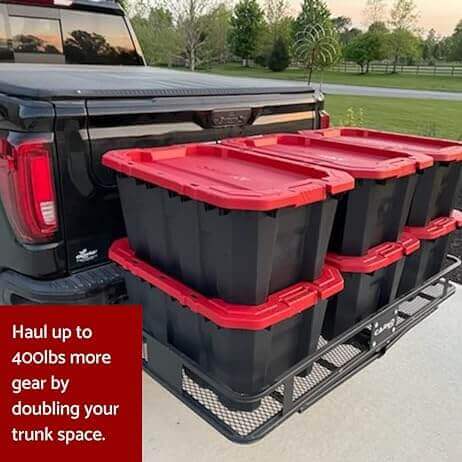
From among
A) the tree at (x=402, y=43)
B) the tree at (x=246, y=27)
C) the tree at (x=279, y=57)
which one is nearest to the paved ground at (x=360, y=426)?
the tree at (x=279, y=57)

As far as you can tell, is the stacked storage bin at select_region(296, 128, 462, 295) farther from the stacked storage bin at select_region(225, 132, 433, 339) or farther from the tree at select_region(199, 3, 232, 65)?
the tree at select_region(199, 3, 232, 65)

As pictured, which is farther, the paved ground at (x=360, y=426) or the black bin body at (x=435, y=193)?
the black bin body at (x=435, y=193)

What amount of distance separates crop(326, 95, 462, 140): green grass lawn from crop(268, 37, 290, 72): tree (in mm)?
25604

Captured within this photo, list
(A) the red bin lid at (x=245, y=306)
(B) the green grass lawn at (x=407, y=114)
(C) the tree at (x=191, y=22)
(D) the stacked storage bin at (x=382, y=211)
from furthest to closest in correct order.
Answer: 1. (C) the tree at (x=191, y=22)
2. (B) the green grass lawn at (x=407, y=114)
3. (D) the stacked storage bin at (x=382, y=211)
4. (A) the red bin lid at (x=245, y=306)

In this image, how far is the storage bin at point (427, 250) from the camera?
250cm

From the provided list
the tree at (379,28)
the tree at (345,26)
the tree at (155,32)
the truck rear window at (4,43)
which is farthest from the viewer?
the tree at (345,26)

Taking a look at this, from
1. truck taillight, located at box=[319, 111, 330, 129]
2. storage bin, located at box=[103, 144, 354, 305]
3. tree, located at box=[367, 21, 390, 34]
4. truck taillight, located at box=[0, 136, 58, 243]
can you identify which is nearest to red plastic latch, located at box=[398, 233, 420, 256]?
storage bin, located at box=[103, 144, 354, 305]

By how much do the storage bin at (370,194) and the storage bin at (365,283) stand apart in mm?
50

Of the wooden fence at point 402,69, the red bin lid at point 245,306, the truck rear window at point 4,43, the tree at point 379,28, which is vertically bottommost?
the wooden fence at point 402,69

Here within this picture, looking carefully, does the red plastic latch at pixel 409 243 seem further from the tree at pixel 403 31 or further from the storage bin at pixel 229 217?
the tree at pixel 403 31

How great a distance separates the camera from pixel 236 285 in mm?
1721

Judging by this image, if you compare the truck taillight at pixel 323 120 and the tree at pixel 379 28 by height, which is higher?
the tree at pixel 379 28

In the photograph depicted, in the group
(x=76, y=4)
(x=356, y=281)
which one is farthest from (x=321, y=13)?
(x=356, y=281)

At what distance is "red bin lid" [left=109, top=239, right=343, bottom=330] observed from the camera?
1.71 m
